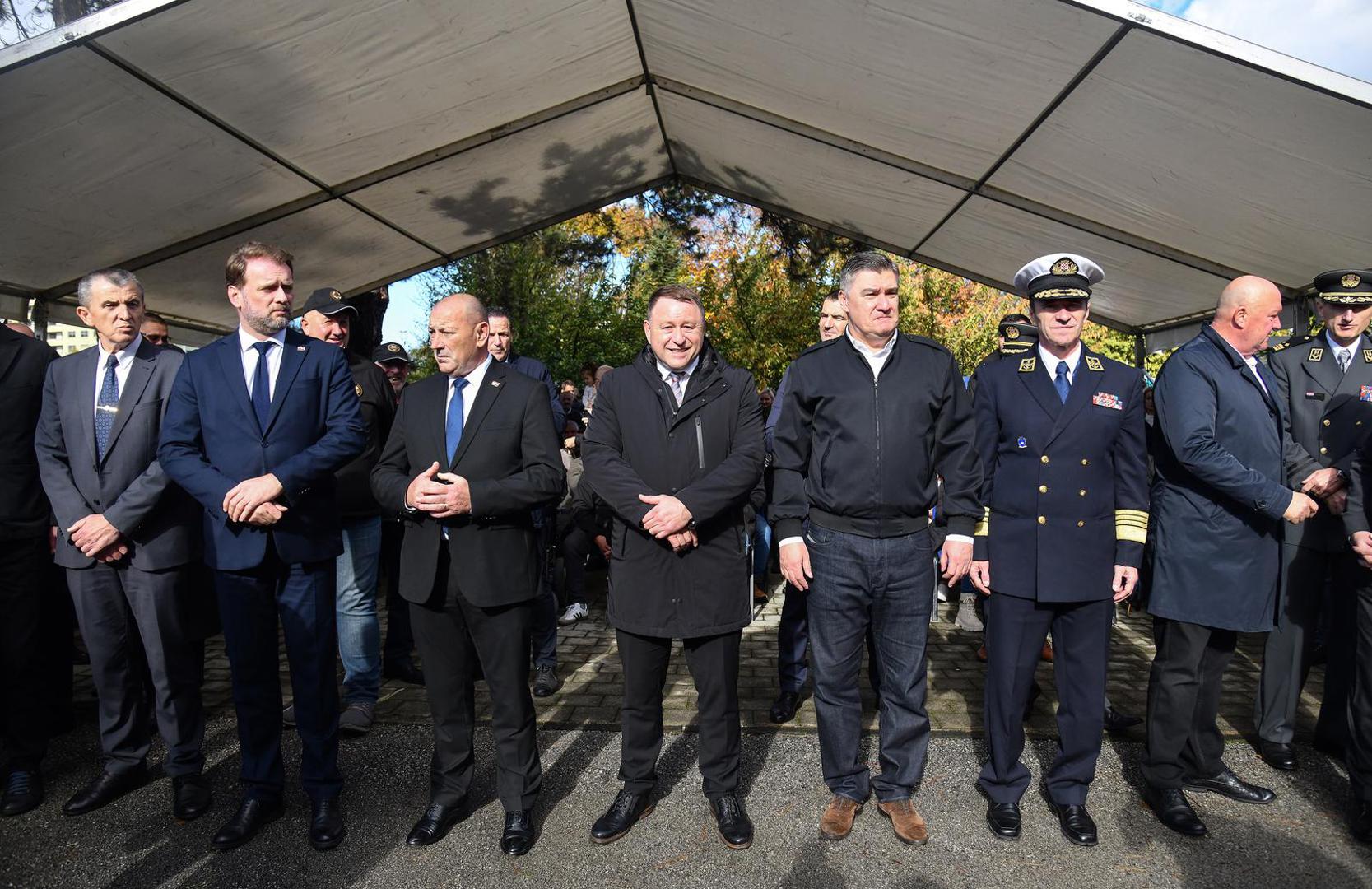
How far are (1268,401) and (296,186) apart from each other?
23.4ft

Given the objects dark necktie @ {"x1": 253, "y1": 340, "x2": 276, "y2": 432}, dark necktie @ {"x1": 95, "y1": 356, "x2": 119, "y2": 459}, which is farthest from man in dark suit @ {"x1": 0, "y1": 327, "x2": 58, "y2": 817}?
dark necktie @ {"x1": 253, "y1": 340, "x2": 276, "y2": 432}

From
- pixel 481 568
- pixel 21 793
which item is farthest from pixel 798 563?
pixel 21 793

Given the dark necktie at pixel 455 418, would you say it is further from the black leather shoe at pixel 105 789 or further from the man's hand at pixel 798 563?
the black leather shoe at pixel 105 789

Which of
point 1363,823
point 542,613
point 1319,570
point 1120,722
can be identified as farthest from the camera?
point 542,613

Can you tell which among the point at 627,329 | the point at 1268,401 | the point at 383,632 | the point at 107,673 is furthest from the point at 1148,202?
the point at 627,329

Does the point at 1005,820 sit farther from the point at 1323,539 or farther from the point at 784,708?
the point at 1323,539

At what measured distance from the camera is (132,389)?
11.7 feet

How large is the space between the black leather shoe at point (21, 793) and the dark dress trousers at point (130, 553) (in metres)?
0.31

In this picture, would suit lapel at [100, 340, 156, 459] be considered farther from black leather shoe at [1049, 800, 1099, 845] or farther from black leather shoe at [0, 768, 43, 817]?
black leather shoe at [1049, 800, 1099, 845]

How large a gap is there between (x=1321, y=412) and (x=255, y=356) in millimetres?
5200

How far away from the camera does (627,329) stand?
19297mm

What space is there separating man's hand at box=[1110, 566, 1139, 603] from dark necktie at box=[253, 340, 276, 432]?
142 inches

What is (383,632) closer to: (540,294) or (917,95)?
(917,95)

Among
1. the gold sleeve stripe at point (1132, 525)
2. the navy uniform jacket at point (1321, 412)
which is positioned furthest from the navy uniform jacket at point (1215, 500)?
the navy uniform jacket at point (1321, 412)
